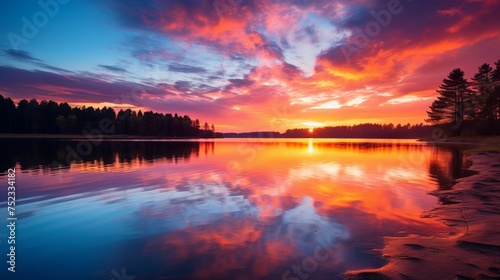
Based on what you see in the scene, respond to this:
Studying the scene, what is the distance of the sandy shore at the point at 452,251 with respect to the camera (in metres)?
6.87

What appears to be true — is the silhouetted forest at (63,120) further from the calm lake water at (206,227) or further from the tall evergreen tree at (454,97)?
the tall evergreen tree at (454,97)

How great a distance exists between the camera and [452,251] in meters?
8.10

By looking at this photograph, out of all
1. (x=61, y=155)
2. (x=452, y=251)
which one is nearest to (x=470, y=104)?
(x=452, y=251)

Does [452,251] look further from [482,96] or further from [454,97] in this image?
[454,97]

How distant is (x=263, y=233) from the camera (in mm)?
10477

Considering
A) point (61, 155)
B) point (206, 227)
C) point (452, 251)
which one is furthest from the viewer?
point (61, 155)

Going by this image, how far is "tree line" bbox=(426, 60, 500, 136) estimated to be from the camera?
224ft

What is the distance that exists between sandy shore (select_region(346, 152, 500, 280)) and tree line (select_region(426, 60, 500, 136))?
77.5 m

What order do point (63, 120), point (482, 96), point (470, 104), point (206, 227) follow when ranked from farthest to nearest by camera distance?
point (63, 120), point (470, 104), point (482, 96), point (206, 227)

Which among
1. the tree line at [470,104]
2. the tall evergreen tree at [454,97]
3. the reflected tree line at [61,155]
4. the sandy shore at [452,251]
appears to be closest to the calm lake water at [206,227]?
the sandy shore at [452,251]

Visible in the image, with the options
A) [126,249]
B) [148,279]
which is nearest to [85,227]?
[126,249]

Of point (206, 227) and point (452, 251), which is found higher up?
point (452, 251)

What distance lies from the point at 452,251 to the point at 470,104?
327 feet

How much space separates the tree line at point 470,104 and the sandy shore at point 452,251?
77.5 m
